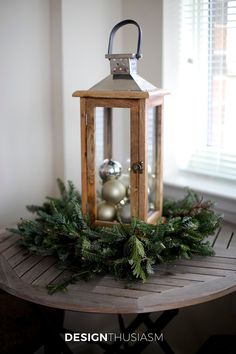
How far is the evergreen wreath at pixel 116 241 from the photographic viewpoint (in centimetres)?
141

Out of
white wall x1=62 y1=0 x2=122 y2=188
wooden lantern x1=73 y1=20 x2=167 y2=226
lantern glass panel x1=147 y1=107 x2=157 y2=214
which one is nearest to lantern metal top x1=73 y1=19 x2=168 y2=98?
wooden lantern x1=73 y1=20 x2=167 y2=226

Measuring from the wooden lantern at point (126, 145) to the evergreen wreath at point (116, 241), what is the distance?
77mm

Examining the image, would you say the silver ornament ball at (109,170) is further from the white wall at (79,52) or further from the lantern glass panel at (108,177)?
the white wall at (79,52)

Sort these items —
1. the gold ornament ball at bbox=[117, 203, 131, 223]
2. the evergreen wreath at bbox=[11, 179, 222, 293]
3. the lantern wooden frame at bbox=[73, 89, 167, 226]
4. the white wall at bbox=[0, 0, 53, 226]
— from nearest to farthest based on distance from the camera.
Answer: the evergreen wreath at bbox=[11, 179, 222, 293] < the lantern wooden frame at bbox=[73, 89, 167, 226] < the gold ornament ball at bbox=[117, 203, 131, 223] < the white wall at bbox=[0, 0, 53, 226]

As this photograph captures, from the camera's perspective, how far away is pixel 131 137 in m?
1.55

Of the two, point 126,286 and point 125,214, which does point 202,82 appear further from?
point 126,286

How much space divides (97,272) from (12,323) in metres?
0.49

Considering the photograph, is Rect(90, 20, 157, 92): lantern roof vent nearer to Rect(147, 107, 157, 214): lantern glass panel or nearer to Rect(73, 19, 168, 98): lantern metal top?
Rect(73, 19, 168, 98): lantern metal top

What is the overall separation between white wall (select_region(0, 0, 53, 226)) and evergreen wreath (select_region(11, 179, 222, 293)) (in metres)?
0.36

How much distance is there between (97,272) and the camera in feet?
4.69

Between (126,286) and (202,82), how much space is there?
42.7 inches

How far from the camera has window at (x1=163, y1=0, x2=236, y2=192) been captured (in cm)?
201

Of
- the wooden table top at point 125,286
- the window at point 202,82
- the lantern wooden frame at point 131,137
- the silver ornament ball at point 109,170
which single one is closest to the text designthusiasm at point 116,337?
the wooden table top at point 125,286

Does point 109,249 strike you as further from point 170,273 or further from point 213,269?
point 213,269
